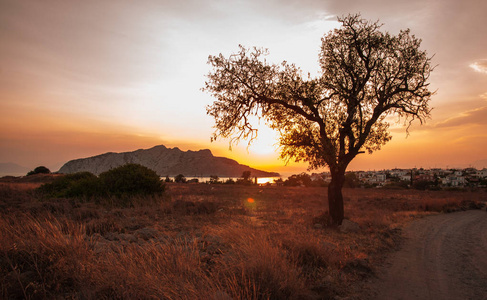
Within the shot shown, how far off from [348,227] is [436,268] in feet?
16.9

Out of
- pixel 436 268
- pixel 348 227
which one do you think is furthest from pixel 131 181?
pixel 436 268

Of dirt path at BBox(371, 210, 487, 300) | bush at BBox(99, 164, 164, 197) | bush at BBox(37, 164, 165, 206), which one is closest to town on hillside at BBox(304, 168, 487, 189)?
dirt path at BBox(371, 210, 487, 300)

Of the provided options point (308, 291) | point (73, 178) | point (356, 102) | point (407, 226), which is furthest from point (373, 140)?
point (73, 178)

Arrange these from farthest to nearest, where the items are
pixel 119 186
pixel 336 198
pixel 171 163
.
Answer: pixel 171 163
pixel 119 186
pixel 336 198

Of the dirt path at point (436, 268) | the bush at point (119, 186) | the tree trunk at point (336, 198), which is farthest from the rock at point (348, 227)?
the bush at point (119, 186)

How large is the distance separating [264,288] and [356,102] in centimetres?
1166

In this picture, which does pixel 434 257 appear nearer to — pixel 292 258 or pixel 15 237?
pixel 292 258

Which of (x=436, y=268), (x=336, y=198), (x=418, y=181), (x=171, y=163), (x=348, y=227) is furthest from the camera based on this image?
(x=171, y=163)

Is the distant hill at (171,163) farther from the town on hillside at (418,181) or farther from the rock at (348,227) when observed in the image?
the rock at (348,227)

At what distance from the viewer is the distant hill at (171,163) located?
140 meters

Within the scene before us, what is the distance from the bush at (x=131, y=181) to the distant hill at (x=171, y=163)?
368ft

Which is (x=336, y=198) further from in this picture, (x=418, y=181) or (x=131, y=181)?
(x=418, y=181)

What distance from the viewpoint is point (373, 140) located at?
1501 cm

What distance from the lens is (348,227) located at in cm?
1326
